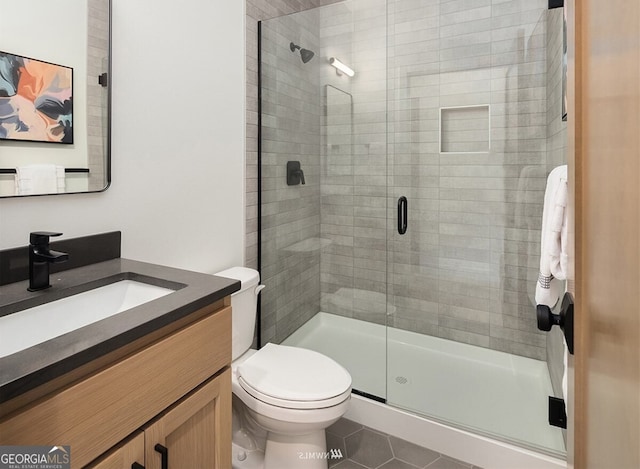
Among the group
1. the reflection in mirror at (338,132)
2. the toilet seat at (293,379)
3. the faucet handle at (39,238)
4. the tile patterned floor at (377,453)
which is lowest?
the tile patterned floor at (377,453)

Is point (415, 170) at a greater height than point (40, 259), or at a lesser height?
greater

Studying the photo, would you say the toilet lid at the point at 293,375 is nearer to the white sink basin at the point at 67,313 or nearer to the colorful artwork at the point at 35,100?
the white sink basin at the point at 67,313

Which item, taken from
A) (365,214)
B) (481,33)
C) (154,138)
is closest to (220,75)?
(154,138)

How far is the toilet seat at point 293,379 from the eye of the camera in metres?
1.41

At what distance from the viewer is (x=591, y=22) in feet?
1.66

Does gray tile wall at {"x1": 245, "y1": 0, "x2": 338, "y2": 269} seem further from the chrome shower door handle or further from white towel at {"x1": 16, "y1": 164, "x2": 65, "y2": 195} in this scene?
white towel at {"x1": 16, "y1": 164, "x2": 65, "y2": 195}

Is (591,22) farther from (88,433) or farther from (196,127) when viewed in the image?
(196,127)

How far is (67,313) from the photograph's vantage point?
108cm

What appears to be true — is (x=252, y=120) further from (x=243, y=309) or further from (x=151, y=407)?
(x=151, y=407)

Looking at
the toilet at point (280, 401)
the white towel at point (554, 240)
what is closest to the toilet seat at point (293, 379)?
the toilet at point (280, 401)

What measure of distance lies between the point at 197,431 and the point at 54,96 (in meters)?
1.06

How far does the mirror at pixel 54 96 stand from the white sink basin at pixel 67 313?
35cm

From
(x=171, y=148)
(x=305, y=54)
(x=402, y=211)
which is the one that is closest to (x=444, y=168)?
(x=402, y=211)

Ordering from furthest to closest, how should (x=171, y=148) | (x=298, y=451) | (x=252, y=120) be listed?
1. (x=252, y=120)
2. (x=171, y=148)
3. (x=298, y=451)
